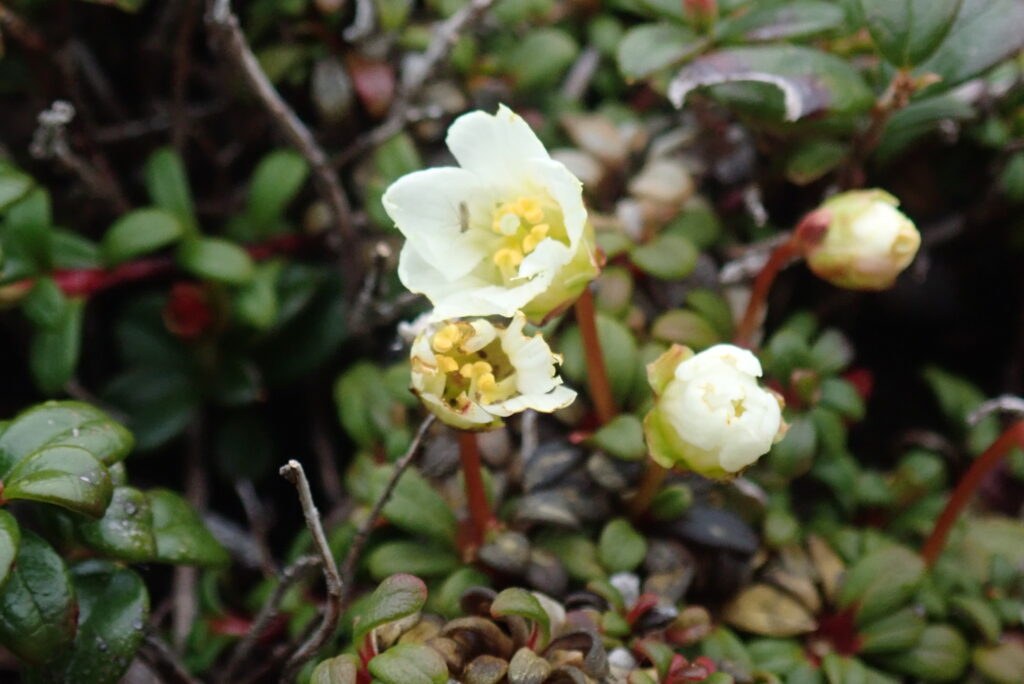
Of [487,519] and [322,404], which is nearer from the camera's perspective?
[487,519]

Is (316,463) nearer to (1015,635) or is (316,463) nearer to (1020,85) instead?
(1015,635)

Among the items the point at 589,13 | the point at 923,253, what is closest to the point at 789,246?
the point at 923,253

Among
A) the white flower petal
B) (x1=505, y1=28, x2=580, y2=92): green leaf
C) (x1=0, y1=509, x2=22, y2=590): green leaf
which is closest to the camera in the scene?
(x1=0, y1=509, x2=22, y2=590): green leaf

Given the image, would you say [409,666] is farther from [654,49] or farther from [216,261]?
[654,49]

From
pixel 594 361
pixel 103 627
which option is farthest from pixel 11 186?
pixel 594 361

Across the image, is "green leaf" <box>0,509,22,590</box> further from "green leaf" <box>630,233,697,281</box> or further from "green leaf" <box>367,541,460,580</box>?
"green leaf" <box>630,233,697,281</box>

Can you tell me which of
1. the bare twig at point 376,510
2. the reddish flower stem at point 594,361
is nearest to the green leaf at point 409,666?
the bare twig at point 376,510

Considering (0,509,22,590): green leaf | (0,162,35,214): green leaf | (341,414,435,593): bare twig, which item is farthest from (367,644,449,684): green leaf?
(0,162,35,214): green leaf
